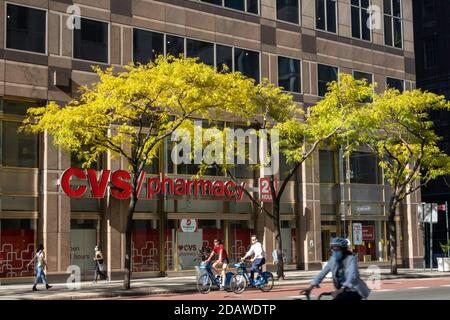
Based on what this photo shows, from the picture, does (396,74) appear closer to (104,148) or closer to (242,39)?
(242,39)

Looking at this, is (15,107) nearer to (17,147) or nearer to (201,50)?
(17,147)

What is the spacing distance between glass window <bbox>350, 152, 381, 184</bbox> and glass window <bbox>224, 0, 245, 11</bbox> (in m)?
11.3

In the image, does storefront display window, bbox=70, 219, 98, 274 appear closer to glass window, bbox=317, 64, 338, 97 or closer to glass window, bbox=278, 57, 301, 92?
glass window, bbox=278, 57, 301, 92

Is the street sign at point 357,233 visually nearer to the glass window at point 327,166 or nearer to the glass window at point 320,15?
the glass window at point 327,166

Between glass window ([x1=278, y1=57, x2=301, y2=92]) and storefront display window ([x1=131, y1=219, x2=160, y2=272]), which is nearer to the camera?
storefront display window ([x1=131, y1=219, x2=160, y2=272])

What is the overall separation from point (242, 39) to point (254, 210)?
9216 mm

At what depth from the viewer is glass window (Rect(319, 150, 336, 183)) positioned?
40.9 meters

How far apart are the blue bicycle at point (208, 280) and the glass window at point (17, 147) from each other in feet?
34.9

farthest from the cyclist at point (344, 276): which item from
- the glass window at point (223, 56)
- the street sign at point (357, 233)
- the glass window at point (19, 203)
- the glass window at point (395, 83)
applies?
the glass window at point (395, 83)

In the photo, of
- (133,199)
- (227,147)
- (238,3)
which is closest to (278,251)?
(227,147)

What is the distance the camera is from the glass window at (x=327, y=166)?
40938mm

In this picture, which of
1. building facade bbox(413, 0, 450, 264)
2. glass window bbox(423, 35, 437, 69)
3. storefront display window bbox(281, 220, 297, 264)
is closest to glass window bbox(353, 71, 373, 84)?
storefront display window bbox(281, 220, 297, 264)

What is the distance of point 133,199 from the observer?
25.9 metres

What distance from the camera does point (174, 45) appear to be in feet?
114
